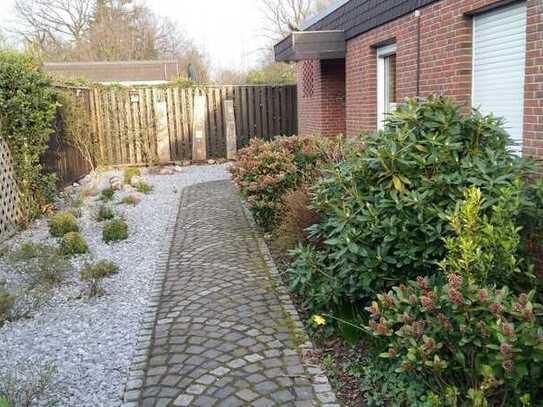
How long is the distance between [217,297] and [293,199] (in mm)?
1445

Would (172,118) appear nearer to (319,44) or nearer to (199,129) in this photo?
(199,129)

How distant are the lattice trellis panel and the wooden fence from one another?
6081 millimetres

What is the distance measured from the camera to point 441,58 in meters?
6.45

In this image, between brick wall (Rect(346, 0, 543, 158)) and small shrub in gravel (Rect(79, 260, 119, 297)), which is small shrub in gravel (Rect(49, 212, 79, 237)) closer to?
small shrub in gravel (Rect(79, 260, 119, 297))

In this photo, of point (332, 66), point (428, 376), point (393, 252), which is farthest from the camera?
point (332, 66)

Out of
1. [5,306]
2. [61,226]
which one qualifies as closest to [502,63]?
[5,306]

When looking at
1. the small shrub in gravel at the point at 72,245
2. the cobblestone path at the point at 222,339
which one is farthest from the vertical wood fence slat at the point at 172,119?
the cobblestone path at the point at 222,339

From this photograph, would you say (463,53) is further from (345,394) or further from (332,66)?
(332,66)

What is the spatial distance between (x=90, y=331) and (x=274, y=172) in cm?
345

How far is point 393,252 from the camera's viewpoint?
3.72 meters

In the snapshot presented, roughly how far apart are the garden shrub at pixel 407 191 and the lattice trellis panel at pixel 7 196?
4.58 metres

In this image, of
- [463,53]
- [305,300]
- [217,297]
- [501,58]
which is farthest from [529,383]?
[463,53]

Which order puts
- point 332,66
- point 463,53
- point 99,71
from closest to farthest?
point 463,53, point 332,66, point 99,71

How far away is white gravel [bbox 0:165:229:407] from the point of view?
11.2 feet
